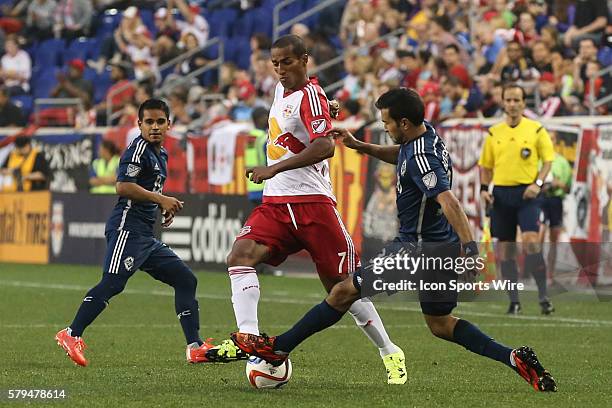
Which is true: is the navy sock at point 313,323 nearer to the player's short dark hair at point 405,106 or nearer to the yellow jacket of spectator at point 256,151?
the player's short dark hair at point 405,106

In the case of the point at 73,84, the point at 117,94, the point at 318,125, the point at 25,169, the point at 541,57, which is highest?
the point at 541,57

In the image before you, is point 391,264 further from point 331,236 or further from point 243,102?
point 243,102

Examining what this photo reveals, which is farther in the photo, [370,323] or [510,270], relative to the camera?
[510,270]

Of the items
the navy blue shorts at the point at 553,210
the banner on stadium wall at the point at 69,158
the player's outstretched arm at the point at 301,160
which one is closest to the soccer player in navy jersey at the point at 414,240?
the player's outstretched arm at the point at 301,160

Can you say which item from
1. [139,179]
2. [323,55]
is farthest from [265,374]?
[323,55]

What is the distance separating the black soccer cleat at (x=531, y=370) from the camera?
826 cm

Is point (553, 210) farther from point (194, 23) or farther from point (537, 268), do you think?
point (194, 23)

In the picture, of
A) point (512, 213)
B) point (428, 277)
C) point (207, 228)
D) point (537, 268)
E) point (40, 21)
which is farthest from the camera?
point (40, 21)

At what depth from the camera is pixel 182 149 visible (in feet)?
72.3

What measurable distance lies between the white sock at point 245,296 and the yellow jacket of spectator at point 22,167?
1558 centimetres

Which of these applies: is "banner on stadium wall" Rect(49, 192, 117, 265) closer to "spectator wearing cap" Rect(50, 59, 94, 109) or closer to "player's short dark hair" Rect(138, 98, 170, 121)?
"spectator wearing cap" Rect(50, 59, 94, 109)

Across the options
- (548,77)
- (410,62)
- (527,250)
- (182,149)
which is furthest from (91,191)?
(527,250)

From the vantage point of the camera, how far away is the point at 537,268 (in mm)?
12484

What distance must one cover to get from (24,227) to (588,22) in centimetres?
942
